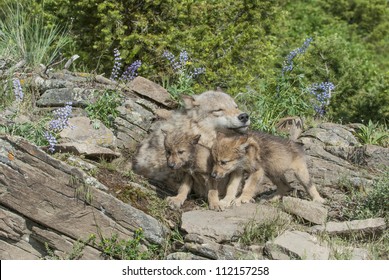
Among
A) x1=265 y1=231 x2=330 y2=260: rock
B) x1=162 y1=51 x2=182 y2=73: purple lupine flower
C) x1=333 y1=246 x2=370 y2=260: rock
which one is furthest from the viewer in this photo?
x1=162 y1=51 x2=182 y2=73: purple lupine flower

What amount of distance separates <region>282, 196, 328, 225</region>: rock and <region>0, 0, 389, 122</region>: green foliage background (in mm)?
3101

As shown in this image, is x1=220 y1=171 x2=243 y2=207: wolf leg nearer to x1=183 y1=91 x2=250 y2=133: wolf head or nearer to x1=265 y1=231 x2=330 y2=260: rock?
x1=183 y1=91 x2=250 y2=133: wolf head

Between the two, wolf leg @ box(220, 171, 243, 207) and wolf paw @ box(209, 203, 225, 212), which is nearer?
wolf paw @ box(209, 203, 225, 212)

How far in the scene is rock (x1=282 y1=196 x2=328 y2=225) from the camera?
30.5 feet

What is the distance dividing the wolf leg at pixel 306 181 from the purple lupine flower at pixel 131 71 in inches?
127

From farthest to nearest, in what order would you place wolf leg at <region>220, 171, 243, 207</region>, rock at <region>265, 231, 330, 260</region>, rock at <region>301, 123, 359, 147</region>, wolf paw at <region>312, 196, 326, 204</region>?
1. rock at <region>301, 123, 359, 147</region>
2. wolf paw at <region>312, 196, 326, 204</region>
3. wolf leg at <region>220, 171, 243, 207</region>
4. rock at <region>265, 231, 330, 260</region>

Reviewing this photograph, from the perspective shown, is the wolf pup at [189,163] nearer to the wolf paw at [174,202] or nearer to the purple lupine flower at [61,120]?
the wolf paw at [174,202]

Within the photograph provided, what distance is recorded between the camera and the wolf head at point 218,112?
10203 millimetres

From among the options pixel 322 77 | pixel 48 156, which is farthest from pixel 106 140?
pixel 322 77

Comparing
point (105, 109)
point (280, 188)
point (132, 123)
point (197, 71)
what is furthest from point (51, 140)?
point (197, 71)

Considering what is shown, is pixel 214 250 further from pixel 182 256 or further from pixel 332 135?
pixel 332 135

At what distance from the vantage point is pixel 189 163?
9.70 meters

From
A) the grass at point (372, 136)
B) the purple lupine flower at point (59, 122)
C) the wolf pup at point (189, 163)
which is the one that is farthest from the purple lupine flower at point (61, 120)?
the grass at point (372, 136)

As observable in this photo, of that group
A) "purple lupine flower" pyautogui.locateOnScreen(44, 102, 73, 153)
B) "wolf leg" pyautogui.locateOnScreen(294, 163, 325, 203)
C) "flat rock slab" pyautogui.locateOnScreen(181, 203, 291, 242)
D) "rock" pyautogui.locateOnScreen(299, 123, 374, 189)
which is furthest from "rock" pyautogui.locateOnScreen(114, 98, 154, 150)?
"wolf leg" pyautogui.locateOnScreen(294, 163, 325, 203)
